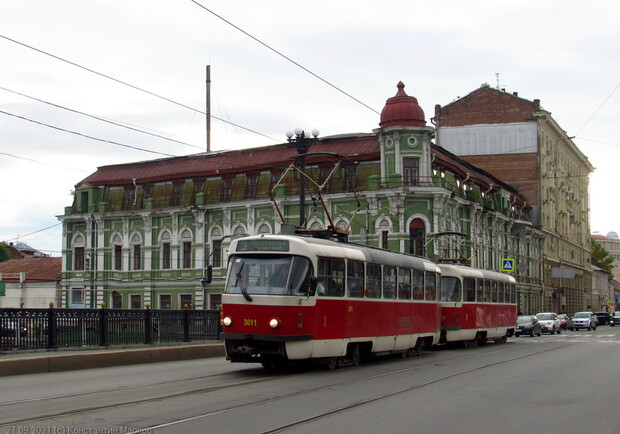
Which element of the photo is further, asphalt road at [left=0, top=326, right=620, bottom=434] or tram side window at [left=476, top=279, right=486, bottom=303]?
tram side window at [left=476, top=279, right=486, bottom=303]

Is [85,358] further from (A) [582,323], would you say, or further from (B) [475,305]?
(A) [582,323]

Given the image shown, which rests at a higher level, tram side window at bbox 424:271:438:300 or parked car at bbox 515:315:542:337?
tram side window at bbox 424:271:438:300

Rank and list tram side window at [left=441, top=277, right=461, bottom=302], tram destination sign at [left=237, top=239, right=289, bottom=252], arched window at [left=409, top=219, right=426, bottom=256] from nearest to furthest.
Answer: tram destination sign at [left=237, top=239, right=289, bottom=252], tram side window at [left=441, top=277, right=461, bottom=302], arched window at [left=409, top=219, right=426, bottom=256]

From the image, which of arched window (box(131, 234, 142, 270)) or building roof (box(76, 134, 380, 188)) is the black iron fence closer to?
building roof (box(76, 134, 380, 188))

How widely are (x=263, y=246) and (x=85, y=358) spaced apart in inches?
214

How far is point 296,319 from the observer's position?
1738 cm

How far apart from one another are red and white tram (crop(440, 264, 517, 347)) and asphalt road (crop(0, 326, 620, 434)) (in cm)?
867

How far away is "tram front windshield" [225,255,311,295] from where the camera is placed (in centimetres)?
1753

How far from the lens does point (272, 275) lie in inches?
697

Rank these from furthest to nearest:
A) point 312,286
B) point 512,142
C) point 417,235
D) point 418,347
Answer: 1. point 512,142
2. point 417,235
3. point 418,347
4. point 312,286

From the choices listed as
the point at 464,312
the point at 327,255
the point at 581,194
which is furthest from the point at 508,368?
the point at 581,194

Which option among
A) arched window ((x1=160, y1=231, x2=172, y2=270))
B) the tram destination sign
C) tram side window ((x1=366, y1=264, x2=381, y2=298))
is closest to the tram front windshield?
the tram destination sign

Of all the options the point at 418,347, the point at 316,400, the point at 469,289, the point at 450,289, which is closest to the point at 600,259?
the point at 469,289

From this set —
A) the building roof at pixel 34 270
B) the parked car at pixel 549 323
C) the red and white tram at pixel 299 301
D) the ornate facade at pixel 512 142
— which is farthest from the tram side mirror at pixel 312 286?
the ornate facade at pixel 512 142
